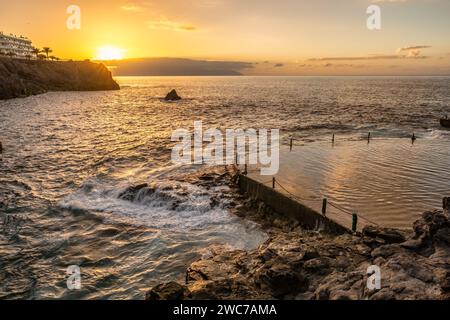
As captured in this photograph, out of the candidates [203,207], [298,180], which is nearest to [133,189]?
[203,207]

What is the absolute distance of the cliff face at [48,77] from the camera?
8262cm

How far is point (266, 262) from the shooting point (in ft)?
35.7

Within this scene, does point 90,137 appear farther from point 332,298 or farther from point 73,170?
point 332,298

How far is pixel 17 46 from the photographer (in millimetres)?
151375

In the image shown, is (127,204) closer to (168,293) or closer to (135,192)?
(135,192)

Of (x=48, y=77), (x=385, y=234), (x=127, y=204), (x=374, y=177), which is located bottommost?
(x=127, y=204)

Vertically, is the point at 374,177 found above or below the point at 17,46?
below

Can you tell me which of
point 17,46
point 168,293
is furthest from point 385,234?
point 17,46

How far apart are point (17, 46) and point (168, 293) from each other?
179 meters

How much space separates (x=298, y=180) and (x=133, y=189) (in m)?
10.6

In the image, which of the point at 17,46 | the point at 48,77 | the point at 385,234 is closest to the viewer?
the point at 385,234

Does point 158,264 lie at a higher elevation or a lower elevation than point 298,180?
lower

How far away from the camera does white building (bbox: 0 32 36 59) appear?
136375mm
